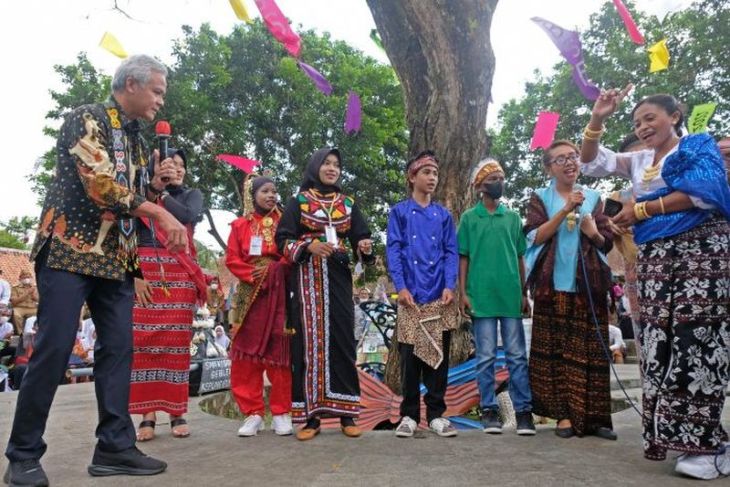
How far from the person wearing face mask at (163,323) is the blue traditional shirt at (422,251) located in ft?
4.32

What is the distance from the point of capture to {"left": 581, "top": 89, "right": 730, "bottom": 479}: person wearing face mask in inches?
113

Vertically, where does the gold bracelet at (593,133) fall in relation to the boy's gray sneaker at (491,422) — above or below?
above

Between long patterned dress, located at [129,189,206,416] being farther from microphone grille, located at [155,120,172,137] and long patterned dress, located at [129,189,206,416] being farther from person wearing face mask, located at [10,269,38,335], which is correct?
person wearing face mask, located at [10,269,38,335]

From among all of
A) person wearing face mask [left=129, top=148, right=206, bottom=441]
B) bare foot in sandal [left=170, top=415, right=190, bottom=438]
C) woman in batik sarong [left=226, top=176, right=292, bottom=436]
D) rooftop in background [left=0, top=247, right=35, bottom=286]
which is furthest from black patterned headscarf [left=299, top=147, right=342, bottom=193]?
rooftop in background [left=0, top=247, right=35, bottom=286]

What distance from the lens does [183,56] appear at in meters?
17.0

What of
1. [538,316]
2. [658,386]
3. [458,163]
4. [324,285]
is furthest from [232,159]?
[658,386]

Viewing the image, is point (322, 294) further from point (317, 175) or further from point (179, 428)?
point (179, 428)

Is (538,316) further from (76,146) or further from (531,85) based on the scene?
(531,85)

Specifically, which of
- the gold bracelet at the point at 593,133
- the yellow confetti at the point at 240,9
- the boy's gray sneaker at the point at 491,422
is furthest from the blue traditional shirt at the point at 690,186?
the yellow confetti at the point at 240,9

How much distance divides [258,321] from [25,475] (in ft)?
6.09

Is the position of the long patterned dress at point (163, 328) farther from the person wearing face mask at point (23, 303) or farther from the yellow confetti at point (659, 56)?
the person wearing face mask at point (23, 303)

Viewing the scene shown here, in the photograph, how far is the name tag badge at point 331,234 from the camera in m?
4.05

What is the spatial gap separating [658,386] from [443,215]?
5.75 feet

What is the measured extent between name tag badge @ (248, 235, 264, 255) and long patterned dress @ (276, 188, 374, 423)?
364mm
